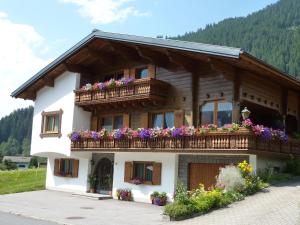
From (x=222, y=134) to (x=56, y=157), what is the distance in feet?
46.7

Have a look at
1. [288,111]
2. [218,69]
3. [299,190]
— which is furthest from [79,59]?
[299,190]

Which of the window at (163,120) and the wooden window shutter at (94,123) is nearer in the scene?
the window at (163,120)

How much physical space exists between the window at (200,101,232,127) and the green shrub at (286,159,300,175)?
3617mm

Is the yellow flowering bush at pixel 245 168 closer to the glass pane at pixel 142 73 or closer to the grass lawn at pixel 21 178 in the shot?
the glass pane at pixel 142 73

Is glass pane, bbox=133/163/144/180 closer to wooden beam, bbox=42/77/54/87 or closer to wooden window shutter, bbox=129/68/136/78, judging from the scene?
wooden window shutter, bbox=129/68/136/78

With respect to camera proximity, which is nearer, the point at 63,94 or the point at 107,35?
the point at 107,35

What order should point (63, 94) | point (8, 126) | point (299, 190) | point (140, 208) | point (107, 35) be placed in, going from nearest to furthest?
point (299, 190)
point (140, 208)
point (107, 35)
point (63, 94)
point (8, 126)

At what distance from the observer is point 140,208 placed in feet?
68.1

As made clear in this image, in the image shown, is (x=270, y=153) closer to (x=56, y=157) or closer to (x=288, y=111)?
(x=288, y=111)

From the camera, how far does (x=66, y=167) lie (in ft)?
96.0

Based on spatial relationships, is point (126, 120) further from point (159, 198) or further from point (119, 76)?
point (159, 198)

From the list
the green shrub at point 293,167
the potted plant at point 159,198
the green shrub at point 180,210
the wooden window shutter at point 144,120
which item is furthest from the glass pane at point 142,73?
the green shrub at point 180,210

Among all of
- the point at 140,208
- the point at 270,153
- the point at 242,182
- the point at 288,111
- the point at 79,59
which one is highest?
the point at 79,59

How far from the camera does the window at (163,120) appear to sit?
23188 millimetres
